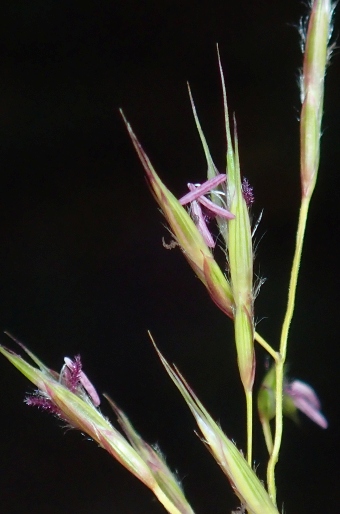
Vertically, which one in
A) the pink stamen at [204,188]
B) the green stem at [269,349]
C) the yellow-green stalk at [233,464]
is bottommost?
the yellow-green stalk at [233,464]

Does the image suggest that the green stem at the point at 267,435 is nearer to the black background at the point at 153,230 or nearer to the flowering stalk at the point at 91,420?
the flowering stalk at the point at 91,420

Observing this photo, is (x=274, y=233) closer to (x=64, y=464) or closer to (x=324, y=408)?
(x=324, y=408)

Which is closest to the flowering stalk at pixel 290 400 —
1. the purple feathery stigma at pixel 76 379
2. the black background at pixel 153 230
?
the purple feathery stigma at pixel 76 379

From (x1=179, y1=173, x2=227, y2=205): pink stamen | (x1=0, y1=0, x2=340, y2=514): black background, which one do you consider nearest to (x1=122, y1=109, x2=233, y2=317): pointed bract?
(x1=179, y1=173, x2=227, y2=205): pink stamen

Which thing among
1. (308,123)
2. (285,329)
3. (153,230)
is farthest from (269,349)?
(153,230)

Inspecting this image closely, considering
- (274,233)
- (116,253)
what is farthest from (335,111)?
(116,253)

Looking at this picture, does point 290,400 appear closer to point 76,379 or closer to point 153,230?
point 76,379

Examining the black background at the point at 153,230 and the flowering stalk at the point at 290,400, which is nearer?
the flowering stalk at the point at 290,400
